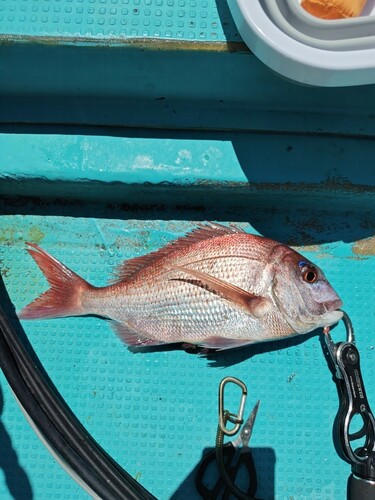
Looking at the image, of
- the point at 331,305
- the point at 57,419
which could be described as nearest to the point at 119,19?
the point at 331,305

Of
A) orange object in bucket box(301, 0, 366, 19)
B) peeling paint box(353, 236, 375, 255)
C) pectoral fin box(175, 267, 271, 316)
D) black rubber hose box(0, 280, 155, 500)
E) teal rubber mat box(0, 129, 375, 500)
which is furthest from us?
peeling paint box(353, 236, 375, 255)

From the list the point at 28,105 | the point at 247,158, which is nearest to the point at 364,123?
the point at 247,158

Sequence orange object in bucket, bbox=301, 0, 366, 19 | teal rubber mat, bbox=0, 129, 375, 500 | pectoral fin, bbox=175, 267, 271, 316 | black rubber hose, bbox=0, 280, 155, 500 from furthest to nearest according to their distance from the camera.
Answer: teal rubber mat, bbox=0, 129, 375, 500 < pectoral fin, bbox=175, 267, 271, 316 < black rubber hose, bbox=0, 280, 155, 500 < orange object in bucket, bbox=301, 0, 366, 19

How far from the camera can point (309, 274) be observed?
164 cm

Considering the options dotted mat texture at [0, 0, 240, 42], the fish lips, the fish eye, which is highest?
dotted mat texture at [0, 0, 240, 42]

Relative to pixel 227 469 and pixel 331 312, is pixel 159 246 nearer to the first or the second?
pixel 331 312

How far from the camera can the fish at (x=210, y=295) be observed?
164 cm

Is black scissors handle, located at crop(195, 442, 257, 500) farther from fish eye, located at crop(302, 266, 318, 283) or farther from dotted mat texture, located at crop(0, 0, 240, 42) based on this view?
dotted mat texture, located at crop(0, 0, 240, 42)

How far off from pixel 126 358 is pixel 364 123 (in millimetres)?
1271

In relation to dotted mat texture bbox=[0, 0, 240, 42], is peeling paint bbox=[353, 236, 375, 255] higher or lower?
lower

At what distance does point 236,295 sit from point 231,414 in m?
0.52

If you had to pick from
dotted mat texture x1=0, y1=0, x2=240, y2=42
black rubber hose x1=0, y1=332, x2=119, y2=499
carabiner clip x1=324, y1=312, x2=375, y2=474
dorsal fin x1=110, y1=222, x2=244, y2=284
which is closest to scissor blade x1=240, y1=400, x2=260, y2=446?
carabiner clip x1=324, y1=312, x2=375, y2=474

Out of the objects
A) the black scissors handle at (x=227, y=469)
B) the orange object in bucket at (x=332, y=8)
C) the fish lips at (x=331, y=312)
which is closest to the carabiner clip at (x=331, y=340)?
the fish lips at (x=331, y=312)

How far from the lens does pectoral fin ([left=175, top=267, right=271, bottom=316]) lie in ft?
5.31
